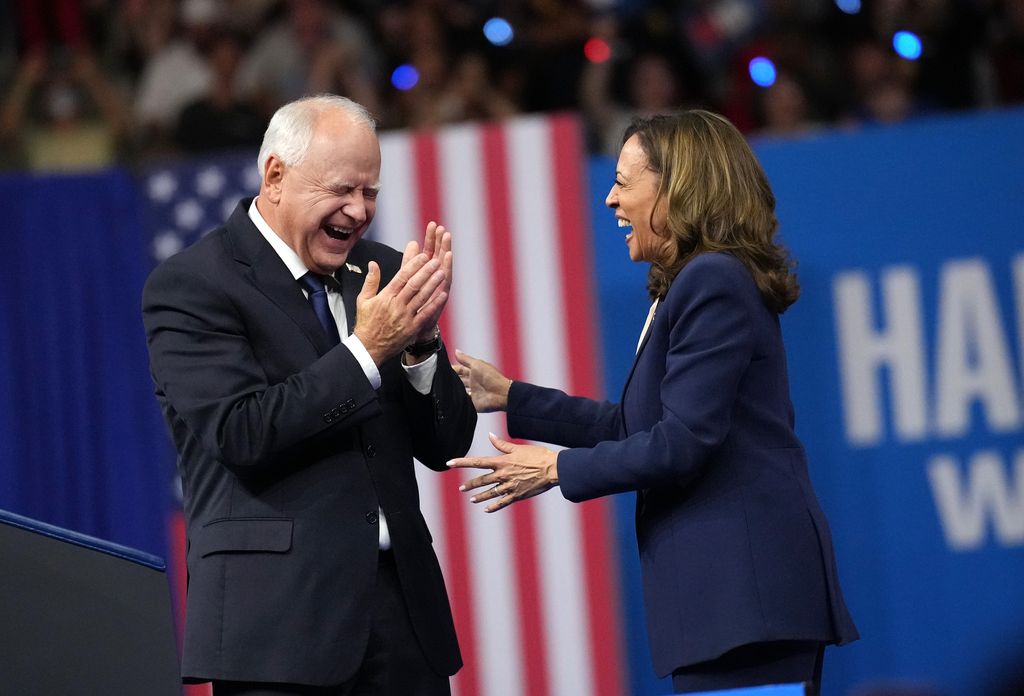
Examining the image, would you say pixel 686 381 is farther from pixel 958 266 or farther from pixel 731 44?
pixel 731 44

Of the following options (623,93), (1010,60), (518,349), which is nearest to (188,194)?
(518,349)

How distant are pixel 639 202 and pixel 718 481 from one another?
56 cm

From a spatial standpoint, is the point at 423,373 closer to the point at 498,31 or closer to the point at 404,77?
the point at 404,77

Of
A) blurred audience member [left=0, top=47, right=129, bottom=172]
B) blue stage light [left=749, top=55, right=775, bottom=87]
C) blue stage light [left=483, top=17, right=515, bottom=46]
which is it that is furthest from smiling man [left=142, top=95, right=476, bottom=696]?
blue stage light [left=483, top=17, right=515, bottom=46]

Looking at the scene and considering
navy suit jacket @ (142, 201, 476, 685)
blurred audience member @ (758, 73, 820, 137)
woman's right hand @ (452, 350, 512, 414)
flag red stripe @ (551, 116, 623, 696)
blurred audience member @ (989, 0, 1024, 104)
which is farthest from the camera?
blurred audience member @ (989, 0, 1024, 104)

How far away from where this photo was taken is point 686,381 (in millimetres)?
2453

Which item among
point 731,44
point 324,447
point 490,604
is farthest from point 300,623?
point 731,44

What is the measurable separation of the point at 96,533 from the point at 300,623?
235 cm

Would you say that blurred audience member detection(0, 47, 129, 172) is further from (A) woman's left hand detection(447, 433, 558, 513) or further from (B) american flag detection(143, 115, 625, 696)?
(A) woman's left hand detection(447, 433, 558, 513)

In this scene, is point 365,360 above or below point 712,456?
above

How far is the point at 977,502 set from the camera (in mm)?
4086

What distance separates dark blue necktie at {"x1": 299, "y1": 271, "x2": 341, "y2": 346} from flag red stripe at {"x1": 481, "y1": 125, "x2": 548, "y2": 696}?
1745 mm

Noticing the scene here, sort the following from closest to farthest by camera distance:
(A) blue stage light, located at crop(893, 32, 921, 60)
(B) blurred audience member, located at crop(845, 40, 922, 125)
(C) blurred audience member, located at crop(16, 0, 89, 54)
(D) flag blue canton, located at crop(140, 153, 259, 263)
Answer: (D) flag blue canton, located at crop(140, 153, 259, 263) → (B) blurred audience member, located at crop(845, 40, 922, 125) → (A) blue stage light, located at crop(893, 32, 921, 60) → (C) blurred audience member, located at crop(16, 0, 89, 54)

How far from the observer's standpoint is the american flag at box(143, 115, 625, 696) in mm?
4215
